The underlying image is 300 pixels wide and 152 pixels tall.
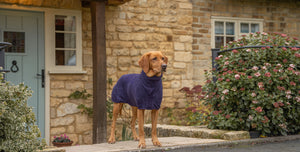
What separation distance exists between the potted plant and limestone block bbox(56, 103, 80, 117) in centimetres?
51

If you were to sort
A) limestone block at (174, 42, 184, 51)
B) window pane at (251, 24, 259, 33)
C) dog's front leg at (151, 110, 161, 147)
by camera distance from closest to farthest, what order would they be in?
dog's front leg at (151, 110, 161, 147)
limestone block at (174, 42, 184, 51)
window pane at (251, 24, 259, 33)

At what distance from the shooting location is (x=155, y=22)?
368 inches

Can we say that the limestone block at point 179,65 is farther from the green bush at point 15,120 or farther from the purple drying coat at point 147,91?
the green bush at point 15,120

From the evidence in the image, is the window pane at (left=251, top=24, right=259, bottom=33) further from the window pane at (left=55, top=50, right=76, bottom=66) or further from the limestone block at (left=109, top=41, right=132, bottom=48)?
the window pane at (left=55, top=50, right=76, bottom=66)

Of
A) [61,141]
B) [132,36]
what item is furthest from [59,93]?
[132,36]

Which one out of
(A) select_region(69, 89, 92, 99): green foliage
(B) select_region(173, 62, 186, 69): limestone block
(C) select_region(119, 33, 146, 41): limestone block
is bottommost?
(A) select_region(69, 89, 92, 99): green foliage

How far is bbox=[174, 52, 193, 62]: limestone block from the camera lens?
953 centimetres

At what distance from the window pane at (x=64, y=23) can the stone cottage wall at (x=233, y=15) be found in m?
3.19

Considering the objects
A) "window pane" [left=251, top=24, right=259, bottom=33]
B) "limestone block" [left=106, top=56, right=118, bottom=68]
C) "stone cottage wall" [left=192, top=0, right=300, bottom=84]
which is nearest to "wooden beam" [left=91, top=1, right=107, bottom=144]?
"limestone block" [left=106, top=56, right=118, bottom=68]

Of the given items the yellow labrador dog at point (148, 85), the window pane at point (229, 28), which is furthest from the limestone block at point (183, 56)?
the yellow labrador dog at point (148, 85)

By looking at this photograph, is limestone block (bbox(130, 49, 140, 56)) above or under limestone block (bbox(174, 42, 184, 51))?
under

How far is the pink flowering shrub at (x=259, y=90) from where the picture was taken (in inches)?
240

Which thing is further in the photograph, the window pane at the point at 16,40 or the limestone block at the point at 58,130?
the limestone block at the point at 58,130

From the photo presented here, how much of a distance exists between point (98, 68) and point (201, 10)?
3884 millimetres
